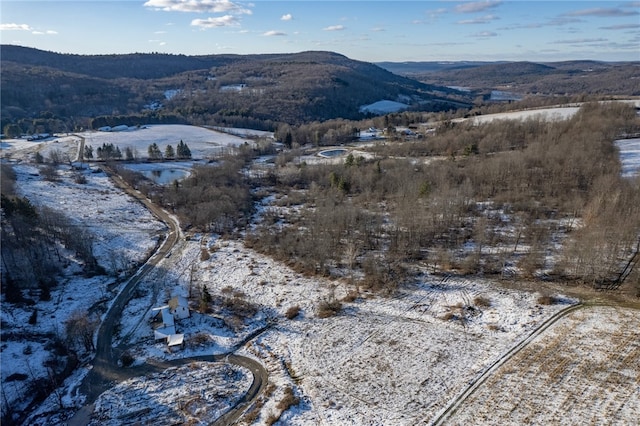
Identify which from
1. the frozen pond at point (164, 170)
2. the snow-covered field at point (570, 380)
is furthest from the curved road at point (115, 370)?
the frozen pond at point (164, 170)

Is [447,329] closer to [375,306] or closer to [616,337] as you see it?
[375,306]

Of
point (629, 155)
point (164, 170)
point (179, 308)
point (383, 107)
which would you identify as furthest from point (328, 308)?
point (383, 107)

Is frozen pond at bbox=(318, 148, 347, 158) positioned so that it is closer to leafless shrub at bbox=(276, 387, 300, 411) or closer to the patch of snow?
leafless shrub at bbox=(276, 387, 300, 411)

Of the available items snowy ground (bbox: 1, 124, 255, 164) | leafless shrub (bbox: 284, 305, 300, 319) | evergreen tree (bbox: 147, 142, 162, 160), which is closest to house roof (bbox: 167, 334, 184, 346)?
leafless shrub (bbox: 284, 305, 300, 319)

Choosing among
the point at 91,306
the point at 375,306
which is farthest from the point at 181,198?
the point at 375,306

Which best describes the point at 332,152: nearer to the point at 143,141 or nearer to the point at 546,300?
the point at 143,141

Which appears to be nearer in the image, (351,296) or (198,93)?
(351,296)
